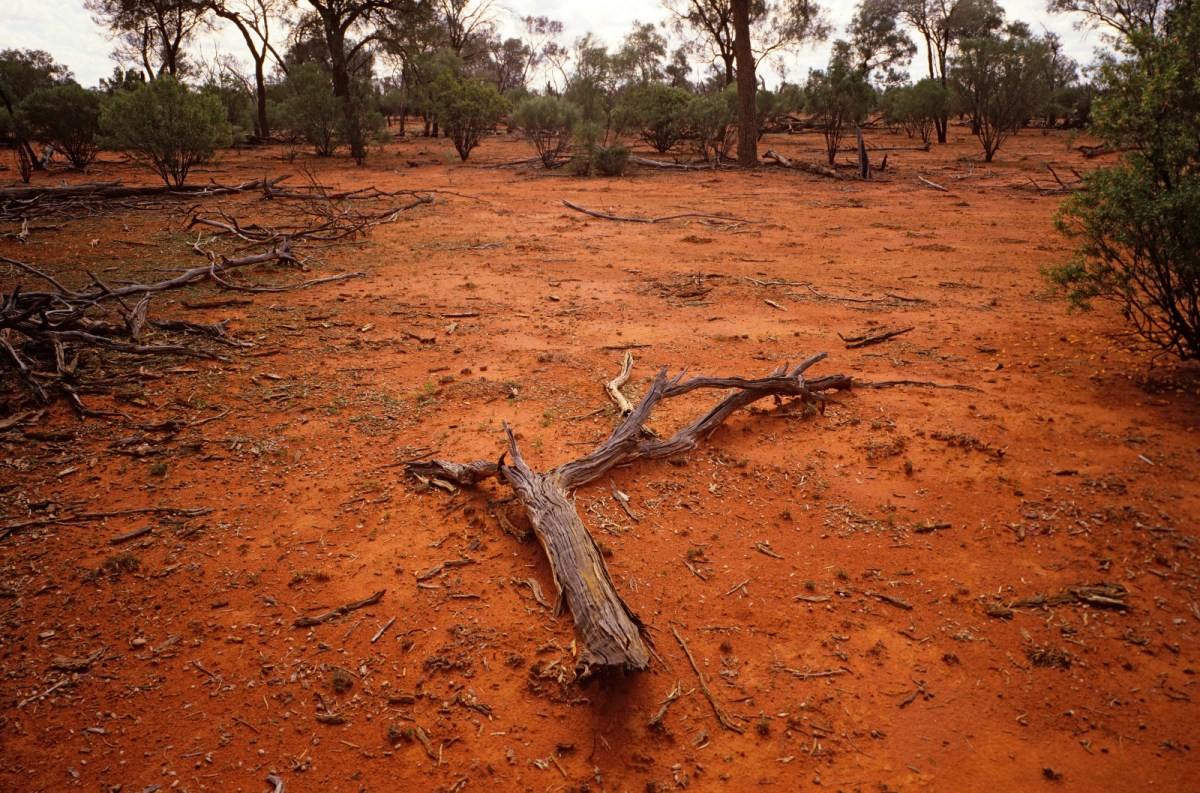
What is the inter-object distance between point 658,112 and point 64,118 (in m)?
15.3

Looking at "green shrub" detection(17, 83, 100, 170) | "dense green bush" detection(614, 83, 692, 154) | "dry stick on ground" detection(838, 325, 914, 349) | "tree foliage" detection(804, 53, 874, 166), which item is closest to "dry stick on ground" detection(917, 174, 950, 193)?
"tree foliage" detection(804, 53, 874, 166)

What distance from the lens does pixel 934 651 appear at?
8.65ft

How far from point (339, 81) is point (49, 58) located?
1954 centimetres

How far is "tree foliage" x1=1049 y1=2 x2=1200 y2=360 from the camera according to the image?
4363mm

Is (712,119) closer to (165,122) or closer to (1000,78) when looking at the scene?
(1000,78)

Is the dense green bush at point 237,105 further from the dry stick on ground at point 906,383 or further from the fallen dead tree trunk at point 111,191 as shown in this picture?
the dry stick on ground at point 906,383

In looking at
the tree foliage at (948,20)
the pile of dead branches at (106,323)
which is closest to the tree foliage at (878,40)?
the tree foliage at (948,20)

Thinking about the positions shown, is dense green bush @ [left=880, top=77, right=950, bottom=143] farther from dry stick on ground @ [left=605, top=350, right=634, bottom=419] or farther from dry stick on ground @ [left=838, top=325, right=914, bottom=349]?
dry stick on ground @ [left=605, top=350, right=634, bottom=419]

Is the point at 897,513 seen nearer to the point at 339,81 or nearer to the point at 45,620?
the point at 45,620

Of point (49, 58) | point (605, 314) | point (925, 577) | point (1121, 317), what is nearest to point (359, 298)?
point (605, 314)

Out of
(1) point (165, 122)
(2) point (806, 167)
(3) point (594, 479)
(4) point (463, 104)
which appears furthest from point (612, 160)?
(3) point (594, 479)

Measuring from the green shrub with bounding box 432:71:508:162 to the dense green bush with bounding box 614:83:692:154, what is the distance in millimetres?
3900

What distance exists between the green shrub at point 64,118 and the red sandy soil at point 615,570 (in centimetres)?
1412

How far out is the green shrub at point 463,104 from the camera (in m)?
18.9
